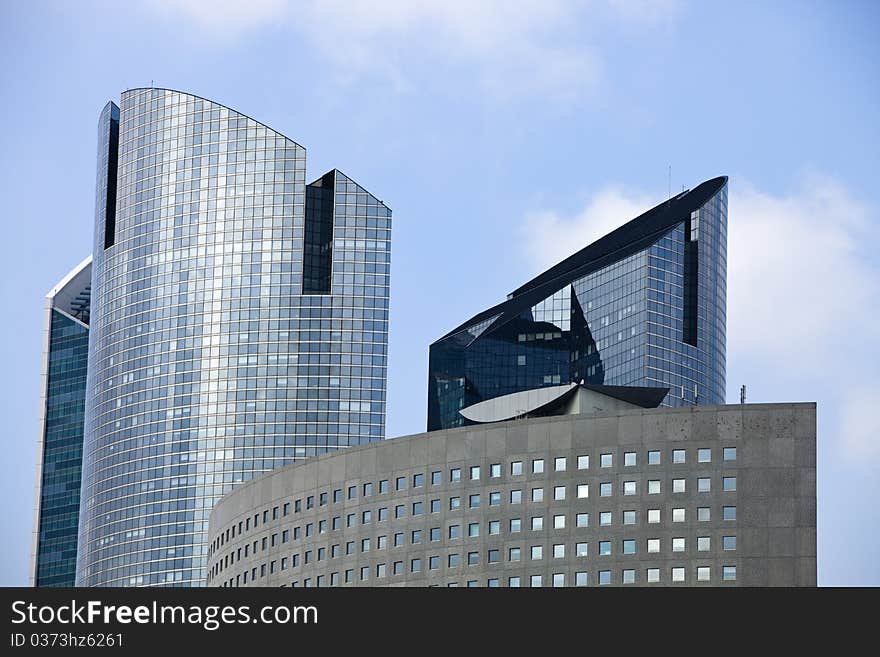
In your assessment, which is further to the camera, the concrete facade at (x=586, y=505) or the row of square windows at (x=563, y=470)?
the row of square windows at (x=563, y=470)

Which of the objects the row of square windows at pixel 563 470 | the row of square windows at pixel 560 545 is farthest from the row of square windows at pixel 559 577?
the row of square windows at pixel 563 470

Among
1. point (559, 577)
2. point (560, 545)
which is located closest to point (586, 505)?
point (560, 545)

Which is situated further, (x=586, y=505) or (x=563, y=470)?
(x=563, y=470)

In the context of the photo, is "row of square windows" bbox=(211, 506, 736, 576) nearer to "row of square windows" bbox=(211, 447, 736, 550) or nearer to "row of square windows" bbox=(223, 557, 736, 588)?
"row of square windows" bbox=(223, 557, 736, 588)

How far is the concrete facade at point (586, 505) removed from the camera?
17125 centimetres

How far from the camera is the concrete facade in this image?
171 meters

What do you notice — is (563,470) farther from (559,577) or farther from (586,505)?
(559,577)

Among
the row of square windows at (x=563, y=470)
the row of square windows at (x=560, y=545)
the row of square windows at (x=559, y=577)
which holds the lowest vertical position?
the row of square windows at (x=559, y=577)

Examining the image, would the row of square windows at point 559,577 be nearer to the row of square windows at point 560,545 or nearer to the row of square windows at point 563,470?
the row of square windows at point 560,545

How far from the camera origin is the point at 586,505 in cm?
17512
